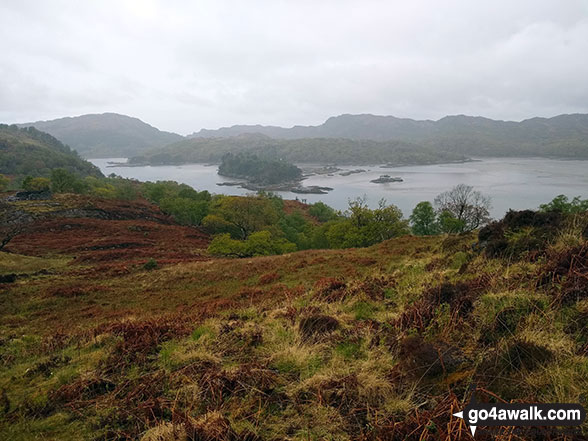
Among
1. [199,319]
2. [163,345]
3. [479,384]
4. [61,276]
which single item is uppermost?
[479,384]

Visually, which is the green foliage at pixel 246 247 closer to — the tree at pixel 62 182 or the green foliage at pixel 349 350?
the green foliage at pixel 349 350

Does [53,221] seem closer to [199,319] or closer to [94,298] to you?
[94,298]

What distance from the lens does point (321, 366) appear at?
4.82 meters

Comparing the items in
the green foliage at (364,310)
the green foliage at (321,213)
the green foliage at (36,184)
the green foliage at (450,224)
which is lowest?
the green foliage at (321,213)

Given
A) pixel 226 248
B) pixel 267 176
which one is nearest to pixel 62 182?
pixel 226 248

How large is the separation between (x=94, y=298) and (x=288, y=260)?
38.3 ft

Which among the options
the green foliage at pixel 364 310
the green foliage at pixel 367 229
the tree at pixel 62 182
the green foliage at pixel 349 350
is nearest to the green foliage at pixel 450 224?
the green foliage at pixel 367 229

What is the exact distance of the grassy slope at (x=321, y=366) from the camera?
140 inches

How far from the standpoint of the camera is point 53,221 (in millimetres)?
42719

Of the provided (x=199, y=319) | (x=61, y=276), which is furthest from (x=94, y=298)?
(x=199, y=319)

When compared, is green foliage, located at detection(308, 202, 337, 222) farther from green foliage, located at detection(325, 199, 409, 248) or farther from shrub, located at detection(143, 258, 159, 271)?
shrub, located at detection(143, 258, 159, 271)

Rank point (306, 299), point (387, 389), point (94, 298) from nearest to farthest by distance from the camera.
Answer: point (387, 389), point (306, 299), point (94, 298)

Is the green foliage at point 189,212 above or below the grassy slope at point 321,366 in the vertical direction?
below

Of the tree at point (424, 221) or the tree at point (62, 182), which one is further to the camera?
the tree at point (62, 182)
